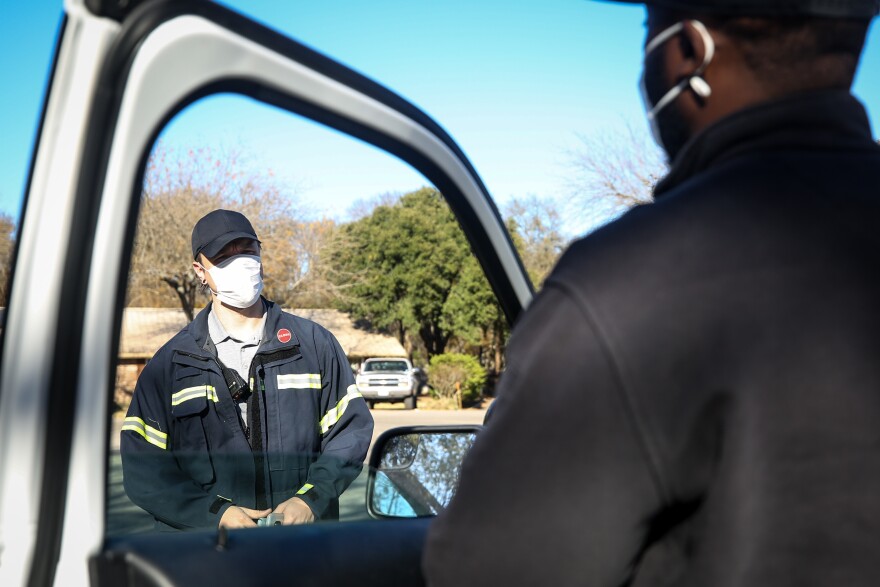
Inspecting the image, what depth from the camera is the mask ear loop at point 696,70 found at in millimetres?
1145

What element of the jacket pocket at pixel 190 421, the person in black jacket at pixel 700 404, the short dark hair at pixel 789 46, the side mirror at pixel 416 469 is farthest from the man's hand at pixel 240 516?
the short dark hair at pixel 789 46

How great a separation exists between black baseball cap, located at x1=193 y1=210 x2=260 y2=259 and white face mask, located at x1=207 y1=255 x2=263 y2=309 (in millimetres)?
86

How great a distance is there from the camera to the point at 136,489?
1646 mm

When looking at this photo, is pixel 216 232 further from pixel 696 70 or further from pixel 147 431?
pixel 696 70

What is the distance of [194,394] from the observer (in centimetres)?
285

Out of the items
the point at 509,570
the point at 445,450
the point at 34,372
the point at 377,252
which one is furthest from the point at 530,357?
the point at 377,252

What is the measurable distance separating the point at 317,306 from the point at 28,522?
439 cm

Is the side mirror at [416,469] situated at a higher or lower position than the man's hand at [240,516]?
higher

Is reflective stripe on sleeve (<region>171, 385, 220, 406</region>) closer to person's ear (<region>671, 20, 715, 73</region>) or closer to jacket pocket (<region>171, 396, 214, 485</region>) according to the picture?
jacket pocket (<region>171, 396, 214, 485</region>)

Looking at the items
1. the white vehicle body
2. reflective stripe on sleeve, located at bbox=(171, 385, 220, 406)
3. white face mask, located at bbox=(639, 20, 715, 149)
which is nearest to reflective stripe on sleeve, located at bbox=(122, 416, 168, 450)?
reflective stripe on sleeve, located at bbox=(171, 385, 220, 406)

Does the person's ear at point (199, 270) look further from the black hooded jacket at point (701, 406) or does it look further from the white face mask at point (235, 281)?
the black hooded jacket at point (701, 406)

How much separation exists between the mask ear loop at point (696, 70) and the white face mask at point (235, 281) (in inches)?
86.6

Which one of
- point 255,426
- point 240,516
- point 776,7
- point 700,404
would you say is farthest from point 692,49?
point 255,426

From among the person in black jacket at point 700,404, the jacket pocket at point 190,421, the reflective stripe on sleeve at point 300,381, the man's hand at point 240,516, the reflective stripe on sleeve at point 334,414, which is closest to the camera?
the person in black jacket at point 700,404
